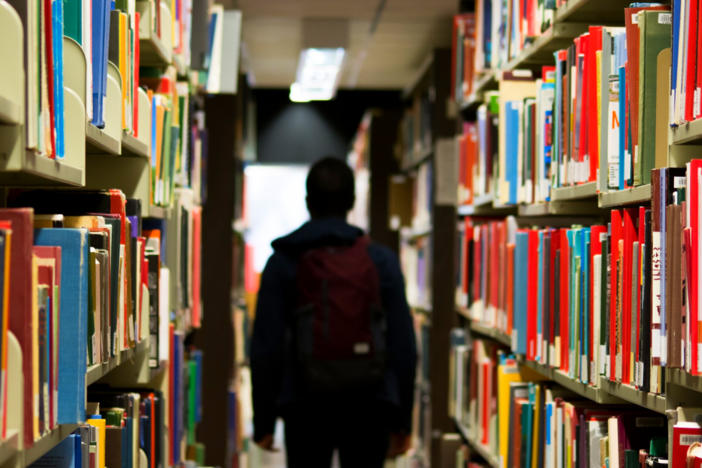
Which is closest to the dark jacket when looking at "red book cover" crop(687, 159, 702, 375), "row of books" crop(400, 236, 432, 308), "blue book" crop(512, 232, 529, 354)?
"blue book" crop(512, 232, 529, 354)

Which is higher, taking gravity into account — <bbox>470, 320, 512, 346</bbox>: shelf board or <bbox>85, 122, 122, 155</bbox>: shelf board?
<bbox>85, 122, 122, 155</bbox>: shelf board

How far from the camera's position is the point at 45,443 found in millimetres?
981

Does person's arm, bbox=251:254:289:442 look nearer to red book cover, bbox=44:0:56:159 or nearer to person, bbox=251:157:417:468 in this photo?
person, bbox=251:157:417:468

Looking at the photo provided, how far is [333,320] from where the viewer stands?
7.06ft

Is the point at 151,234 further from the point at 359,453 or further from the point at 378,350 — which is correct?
the point at 359,453

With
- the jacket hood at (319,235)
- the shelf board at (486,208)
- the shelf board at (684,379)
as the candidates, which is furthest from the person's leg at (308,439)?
the shelf board at (684,379)

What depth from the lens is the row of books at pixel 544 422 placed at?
136 cm

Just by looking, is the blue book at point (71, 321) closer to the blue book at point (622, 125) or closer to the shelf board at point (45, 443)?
the shelf board at point (45, 443)

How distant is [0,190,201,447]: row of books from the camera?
858 millimetres

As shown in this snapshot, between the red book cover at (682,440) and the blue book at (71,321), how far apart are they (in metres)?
0.89

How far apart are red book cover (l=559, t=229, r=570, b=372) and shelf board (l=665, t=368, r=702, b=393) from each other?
0.48 meters

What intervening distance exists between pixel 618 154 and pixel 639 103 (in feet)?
0.52

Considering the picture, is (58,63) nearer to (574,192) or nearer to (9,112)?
(9,112)

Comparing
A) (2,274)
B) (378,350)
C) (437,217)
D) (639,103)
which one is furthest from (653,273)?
(437,217)
